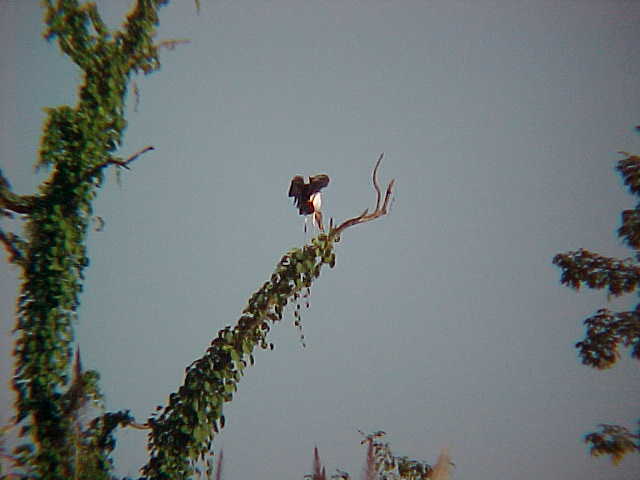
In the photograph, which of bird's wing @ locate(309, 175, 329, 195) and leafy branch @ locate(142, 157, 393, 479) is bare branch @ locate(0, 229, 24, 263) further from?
bird's wing @ locate(309, 175, 329, 195)

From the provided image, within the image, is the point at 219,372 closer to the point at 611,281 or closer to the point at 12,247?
the point at 12,247

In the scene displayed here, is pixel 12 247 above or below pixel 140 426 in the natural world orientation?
above

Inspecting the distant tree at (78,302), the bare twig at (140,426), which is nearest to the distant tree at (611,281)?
the distant tree at (78,302)

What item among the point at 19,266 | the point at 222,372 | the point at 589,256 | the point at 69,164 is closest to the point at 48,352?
the point at 19,266

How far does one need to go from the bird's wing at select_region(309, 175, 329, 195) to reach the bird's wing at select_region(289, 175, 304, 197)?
0.27 ft

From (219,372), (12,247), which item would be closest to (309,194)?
(219,372)

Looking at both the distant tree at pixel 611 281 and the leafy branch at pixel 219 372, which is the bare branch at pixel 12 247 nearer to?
the leafy branch at pixel 219 372

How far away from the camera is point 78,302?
8.64 feet

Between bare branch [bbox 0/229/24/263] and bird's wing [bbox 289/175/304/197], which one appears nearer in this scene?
bare branch [bbox 0/229/24/263]

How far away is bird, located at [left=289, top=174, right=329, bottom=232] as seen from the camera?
2.80m

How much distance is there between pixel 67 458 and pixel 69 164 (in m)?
1.95

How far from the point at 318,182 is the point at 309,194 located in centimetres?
13

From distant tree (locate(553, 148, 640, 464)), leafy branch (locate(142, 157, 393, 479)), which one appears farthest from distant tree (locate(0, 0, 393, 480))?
distant tree (locate(553, 148, 640, 464))

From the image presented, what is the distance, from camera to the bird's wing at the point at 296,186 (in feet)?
9.39
